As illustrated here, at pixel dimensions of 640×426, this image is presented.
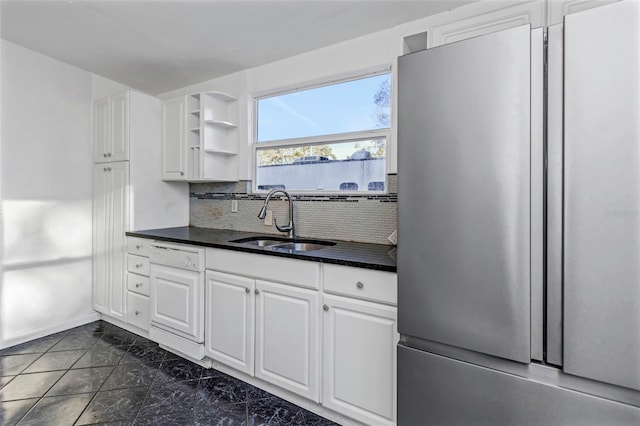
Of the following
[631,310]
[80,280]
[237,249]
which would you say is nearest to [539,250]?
[631,310]

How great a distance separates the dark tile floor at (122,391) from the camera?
1792 millimetres

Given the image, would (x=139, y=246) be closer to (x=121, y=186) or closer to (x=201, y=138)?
(x=121, y=186)

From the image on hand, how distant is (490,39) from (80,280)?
142 inches

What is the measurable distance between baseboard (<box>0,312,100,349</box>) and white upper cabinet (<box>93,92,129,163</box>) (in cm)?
146

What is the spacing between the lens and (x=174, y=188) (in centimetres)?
330

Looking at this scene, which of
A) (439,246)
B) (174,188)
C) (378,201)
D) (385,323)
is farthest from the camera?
(174,188)

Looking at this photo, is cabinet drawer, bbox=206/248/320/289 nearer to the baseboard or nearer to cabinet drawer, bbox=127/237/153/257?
cabinet drawer, bbox=127/237/153/257

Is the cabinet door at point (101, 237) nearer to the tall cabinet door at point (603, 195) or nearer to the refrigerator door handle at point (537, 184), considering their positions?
the refrigerator door handle at point (537, 184)

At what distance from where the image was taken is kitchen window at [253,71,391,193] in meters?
2.37

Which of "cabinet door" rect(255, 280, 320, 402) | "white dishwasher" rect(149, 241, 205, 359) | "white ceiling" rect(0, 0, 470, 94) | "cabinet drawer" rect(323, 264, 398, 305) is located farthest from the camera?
"white dishwasher" rect(149, 241, 205, 359)

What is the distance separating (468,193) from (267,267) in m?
1.20

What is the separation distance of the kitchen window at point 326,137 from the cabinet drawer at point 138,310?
1.32 meters

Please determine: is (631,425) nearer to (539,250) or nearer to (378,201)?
(539,250)

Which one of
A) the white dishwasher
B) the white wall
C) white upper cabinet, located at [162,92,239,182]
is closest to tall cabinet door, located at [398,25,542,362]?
the white dishwasher
